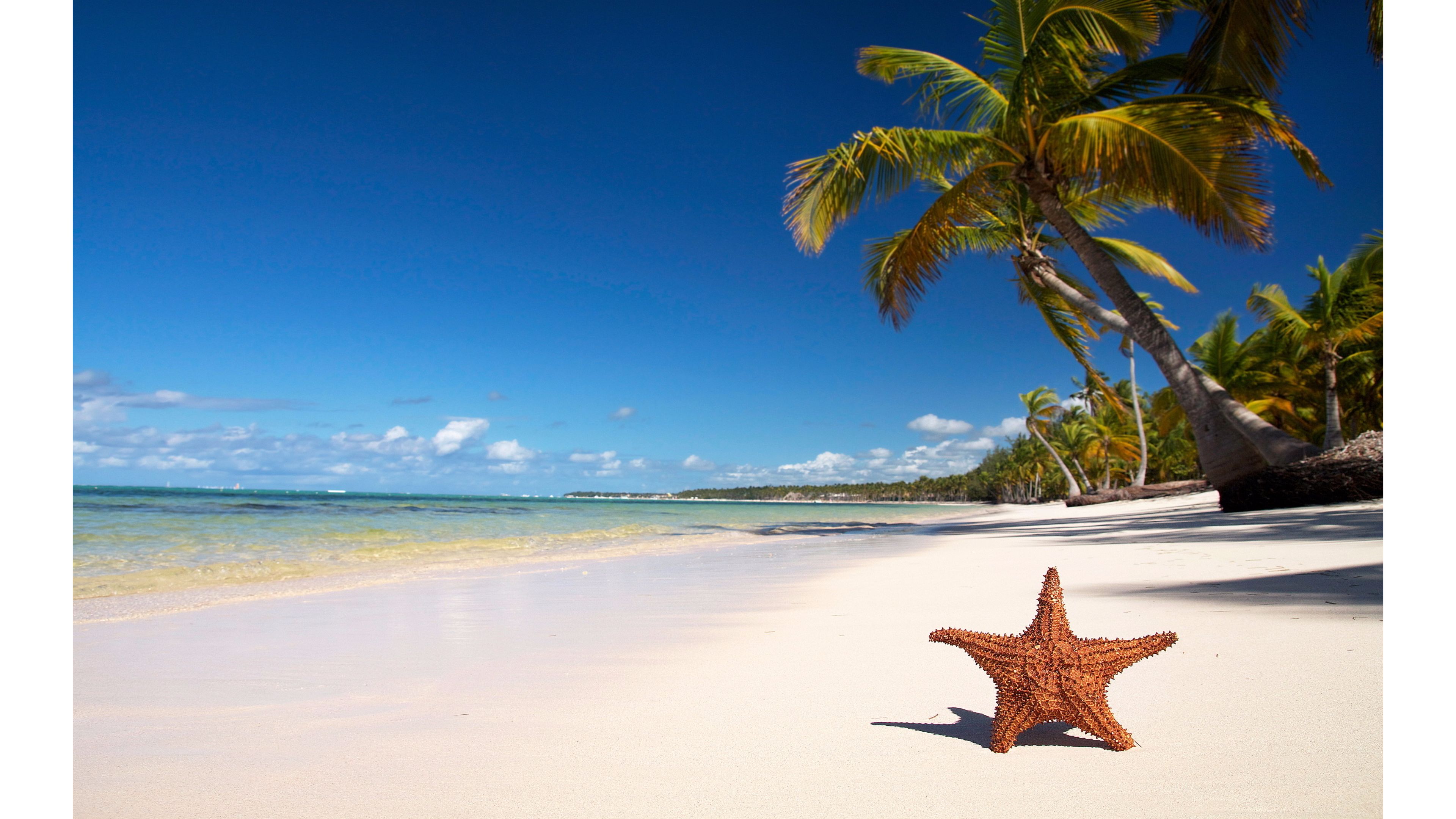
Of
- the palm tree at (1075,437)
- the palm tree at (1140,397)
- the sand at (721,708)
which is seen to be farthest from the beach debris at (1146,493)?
the sand at (721,708)

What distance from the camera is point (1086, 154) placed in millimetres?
10273

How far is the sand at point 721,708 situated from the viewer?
182 cm

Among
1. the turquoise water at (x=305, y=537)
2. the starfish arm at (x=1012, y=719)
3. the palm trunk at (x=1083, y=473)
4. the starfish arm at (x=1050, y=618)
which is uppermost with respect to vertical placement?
the starfish arm at (x=1050, y=618)

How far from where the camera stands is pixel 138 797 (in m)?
1.93

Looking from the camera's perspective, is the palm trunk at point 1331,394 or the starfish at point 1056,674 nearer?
the starfish at point 1056,674

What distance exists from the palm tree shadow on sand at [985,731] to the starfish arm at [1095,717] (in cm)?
9

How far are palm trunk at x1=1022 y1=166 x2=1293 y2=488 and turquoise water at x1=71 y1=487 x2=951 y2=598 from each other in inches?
346

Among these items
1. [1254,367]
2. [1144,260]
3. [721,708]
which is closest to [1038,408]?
[1254,367]

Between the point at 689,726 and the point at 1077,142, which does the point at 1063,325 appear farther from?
the point at 689,726

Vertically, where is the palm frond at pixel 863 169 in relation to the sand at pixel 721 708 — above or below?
above

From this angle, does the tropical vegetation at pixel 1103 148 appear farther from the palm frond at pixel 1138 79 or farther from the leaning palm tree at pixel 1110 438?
the leaning palm tree at pixel 1110 438

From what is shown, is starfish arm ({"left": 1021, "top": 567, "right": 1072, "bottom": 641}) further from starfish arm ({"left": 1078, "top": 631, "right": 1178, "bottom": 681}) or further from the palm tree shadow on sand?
the palm tree shadow on sand
